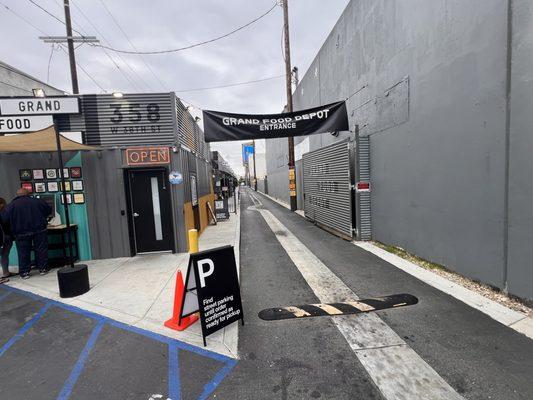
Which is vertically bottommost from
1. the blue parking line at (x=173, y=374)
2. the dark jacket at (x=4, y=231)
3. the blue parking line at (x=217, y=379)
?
the blue parking line at (x=217, y=379)

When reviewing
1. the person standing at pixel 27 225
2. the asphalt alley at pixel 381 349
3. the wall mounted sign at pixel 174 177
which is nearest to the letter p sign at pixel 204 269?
the asphalt alley at pixel 381 349

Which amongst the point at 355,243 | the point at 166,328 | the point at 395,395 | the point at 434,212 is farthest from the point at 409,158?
the point at 166,328

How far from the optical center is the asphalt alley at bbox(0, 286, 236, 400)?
8.44 ft

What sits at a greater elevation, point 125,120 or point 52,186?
point 125,120

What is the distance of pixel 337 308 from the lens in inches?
158

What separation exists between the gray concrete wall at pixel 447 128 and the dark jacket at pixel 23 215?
7.80 m

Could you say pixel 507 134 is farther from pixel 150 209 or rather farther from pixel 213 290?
pixel 150 209

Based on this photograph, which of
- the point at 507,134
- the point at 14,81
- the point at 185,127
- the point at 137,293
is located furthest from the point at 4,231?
the point at 14,81

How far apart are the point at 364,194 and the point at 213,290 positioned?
19.4 feet

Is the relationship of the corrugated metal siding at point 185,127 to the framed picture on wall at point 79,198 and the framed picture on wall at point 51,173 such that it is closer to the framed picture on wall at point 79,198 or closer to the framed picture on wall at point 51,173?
the framed picture on wall at point 79,198

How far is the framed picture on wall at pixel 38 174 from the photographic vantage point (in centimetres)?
673

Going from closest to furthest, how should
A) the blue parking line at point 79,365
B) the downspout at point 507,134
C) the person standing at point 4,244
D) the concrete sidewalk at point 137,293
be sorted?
the blue parking line at point 79,365, the concrete sidewalk at point 137,293, the downspout at point 507,134, the person standing at point 4,244

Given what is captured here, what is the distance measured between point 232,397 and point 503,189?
4.36 meters

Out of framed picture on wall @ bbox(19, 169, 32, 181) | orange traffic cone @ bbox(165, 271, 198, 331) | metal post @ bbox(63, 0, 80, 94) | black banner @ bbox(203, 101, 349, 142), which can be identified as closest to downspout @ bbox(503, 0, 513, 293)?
black banner @ bbox(203, 101, 349, 142)
